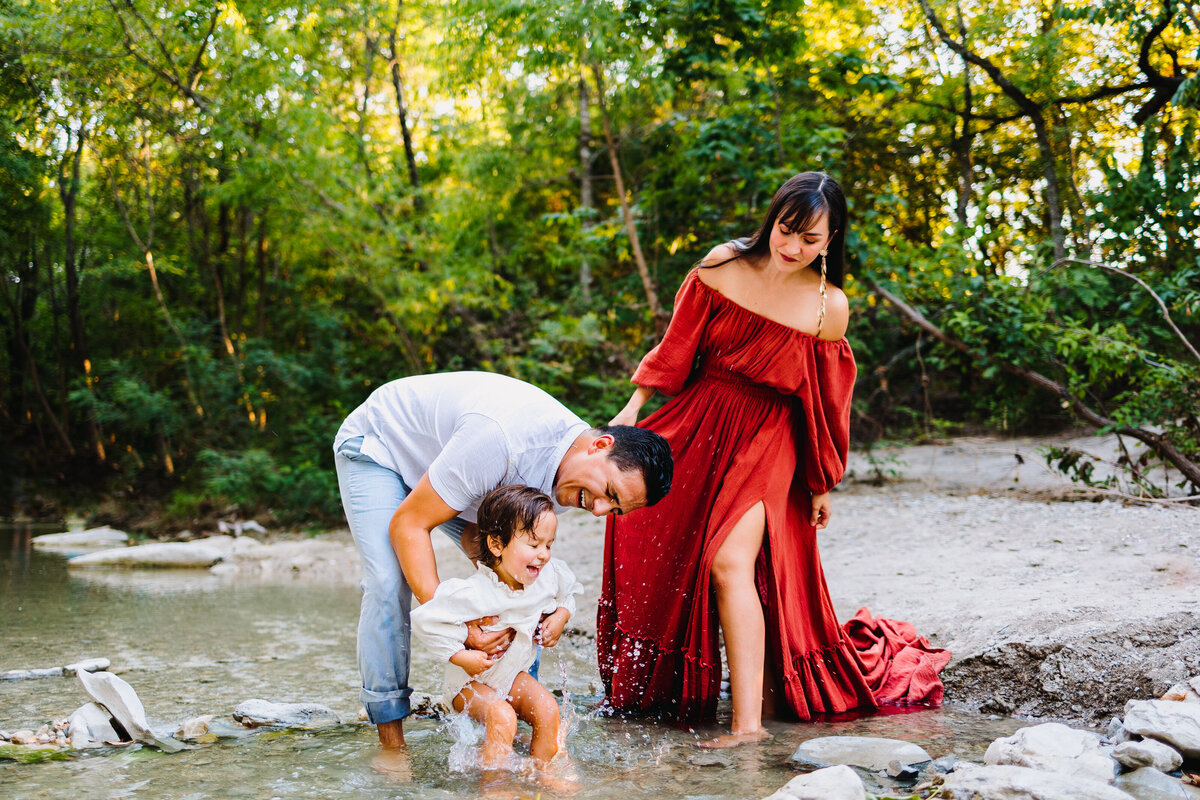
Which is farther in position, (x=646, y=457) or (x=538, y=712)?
(x=538, y=712)

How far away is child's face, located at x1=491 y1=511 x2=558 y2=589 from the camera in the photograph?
2.45 meters

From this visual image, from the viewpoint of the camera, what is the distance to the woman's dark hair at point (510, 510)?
2.44 metres

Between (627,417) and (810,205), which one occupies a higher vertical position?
(810,205)

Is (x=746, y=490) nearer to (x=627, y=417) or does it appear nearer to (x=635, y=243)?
(x=627, y=417)

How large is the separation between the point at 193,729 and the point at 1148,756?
9.02 feet

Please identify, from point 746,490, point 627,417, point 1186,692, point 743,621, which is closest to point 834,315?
point 746,490

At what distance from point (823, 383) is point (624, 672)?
126 centimetres

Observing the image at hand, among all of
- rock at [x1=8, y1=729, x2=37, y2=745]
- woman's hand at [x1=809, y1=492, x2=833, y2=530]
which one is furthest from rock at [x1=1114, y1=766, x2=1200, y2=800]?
rock at [x1=8, y1=729, x2=37, y2=745]

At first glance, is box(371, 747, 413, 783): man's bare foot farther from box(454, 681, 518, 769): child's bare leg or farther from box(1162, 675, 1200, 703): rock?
box(1162, 675, 1200, 703): rock

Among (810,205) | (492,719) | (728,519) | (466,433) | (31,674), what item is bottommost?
(31,674)

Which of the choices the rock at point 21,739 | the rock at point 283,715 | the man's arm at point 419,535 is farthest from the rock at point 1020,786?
the rock at point 21,739

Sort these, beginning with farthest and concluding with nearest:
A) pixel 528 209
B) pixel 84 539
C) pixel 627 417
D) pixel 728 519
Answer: pixel 528 209 → pixel 84 539 → pixel 627 417 → pixel 728 519

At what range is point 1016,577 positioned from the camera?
4.47 metres

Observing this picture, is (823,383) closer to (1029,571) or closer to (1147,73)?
(1029,571)
